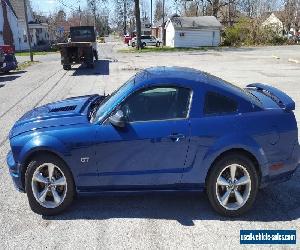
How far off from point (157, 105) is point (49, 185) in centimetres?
160

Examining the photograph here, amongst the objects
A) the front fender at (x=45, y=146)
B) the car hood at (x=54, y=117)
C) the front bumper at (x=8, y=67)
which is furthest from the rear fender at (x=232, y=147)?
the front bumper at (x=8, y=67)

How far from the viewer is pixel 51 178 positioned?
13.6 ft

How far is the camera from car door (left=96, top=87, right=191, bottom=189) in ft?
13.0

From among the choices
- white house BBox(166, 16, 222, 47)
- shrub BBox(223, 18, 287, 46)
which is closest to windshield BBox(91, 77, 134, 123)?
white house BBox(166, 16, 222, 47)

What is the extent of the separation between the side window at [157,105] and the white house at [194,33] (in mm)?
45167

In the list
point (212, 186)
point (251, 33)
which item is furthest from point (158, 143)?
point (251, 33)

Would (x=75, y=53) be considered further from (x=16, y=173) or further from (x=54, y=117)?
(x=16, y=173)

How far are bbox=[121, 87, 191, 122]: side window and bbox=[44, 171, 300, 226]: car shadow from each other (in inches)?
38.4

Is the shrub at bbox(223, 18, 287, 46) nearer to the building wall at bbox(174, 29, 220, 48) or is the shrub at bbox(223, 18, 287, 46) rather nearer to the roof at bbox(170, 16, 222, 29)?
the building wall at bbox(174, 29, 220, 48)

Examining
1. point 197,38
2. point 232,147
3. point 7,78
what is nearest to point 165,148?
point 232,147

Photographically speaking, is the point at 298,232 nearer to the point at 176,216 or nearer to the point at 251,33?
the point at 176,216

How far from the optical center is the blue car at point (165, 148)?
3.96 meters

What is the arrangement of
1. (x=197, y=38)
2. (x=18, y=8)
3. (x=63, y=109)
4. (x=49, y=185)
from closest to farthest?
1. (x=49, y=185)
2. (x=63, y=109)
3. (x=197, y=38)
4. (x=18, y=8)

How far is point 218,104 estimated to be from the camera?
13.4ft
